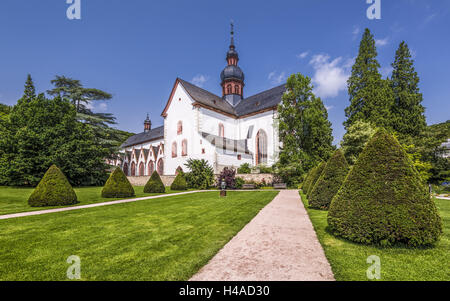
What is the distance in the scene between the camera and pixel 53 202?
1010 cm

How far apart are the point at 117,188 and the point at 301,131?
68.0 ft

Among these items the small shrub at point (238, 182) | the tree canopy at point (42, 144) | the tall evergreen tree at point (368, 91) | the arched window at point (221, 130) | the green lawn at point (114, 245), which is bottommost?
the small shrub at point (238, 182)

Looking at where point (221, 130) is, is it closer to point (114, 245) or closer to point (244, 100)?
point (244, 100)

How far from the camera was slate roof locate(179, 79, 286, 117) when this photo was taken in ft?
106

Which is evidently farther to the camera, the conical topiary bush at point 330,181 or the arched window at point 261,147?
the arched window at point 261,147

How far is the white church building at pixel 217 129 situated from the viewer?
97.4ft

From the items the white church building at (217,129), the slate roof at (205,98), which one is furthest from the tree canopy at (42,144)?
the slate roof at (205,98)

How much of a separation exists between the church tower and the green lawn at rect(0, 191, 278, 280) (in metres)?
35.8

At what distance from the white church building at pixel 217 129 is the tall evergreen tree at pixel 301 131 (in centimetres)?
309

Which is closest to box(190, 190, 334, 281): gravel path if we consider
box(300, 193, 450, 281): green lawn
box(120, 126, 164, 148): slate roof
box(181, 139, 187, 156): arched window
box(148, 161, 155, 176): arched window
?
→ box(300, 193, 450, 281): green lawn

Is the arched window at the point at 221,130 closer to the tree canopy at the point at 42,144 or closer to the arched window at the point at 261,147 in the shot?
the arched window at the point at 261,147

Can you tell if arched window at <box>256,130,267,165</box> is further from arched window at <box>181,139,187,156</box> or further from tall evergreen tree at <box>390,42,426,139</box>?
tall evergreen tree at <box>390,42,426,139</box>

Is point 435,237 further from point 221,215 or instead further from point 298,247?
point 221,215

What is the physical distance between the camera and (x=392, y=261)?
347cm
